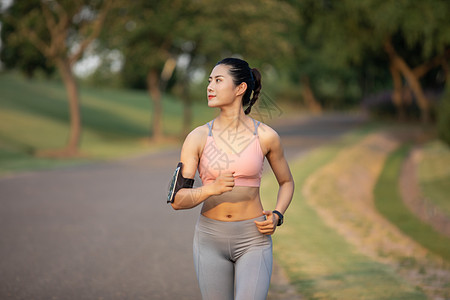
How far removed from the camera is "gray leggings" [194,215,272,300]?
3.07m

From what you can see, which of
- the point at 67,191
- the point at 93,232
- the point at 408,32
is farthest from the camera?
the point at 408,32

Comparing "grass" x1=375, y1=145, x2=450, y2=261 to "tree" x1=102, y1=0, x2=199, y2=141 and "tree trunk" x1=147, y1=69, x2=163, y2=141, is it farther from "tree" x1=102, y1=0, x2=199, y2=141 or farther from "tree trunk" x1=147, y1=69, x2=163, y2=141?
"tree trunk" x1=147, y1=69, x2=163, y2=141

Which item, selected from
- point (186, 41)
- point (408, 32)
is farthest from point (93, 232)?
point (408, 32)

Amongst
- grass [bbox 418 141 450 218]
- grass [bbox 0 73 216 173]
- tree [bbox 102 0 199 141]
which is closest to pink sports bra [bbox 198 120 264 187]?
grass [bbox 418 141 450 218]

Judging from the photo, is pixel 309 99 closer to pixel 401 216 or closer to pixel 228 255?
pixel 401 216

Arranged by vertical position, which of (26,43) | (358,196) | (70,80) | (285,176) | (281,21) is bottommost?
(358,196)

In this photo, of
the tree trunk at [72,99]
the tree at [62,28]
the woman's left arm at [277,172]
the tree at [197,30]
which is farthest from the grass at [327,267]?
the tree at [197,30]

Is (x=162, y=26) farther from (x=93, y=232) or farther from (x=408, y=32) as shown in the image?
(x=93, y=232)

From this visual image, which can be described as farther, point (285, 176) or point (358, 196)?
point (358, 196)

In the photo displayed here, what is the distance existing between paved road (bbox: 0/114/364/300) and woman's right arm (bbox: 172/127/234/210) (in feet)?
8.64

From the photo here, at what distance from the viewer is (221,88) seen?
311 centimetres

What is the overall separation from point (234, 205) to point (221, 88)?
0.65 metres

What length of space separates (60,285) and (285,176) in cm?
338

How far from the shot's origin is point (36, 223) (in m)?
8.95
